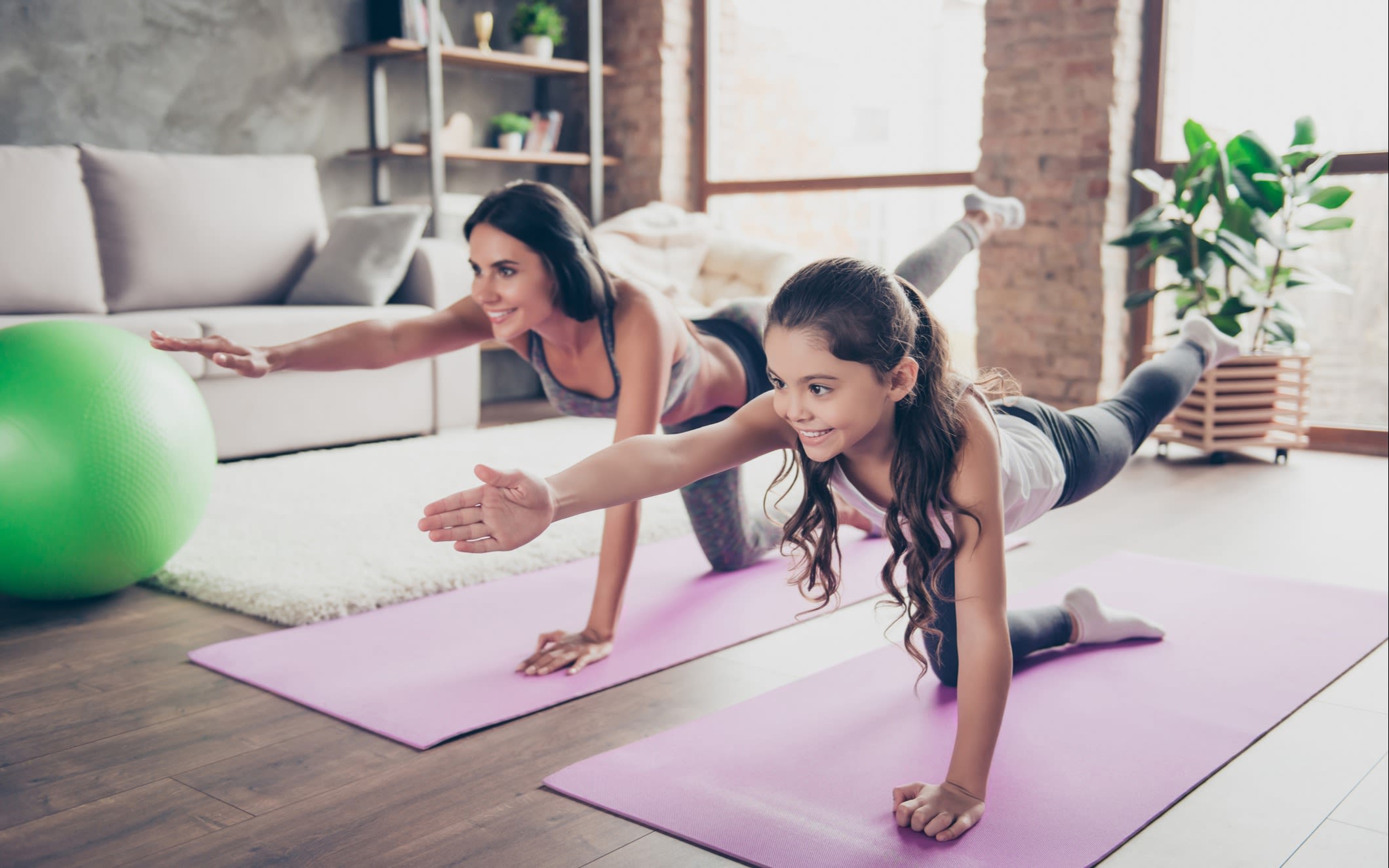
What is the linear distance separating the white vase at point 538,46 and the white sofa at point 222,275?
51.9 inches

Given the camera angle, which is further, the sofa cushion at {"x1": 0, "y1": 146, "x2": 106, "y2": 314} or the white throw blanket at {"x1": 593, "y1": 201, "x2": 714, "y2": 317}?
the white throw blanket at {"x1": 593, "y1": 201, "x2": 714, "y2": 317}

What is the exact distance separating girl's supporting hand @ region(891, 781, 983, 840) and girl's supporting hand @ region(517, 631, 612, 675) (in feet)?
2.22

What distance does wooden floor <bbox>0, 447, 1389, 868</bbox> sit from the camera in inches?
52.0

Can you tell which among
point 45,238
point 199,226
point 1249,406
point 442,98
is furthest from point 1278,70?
point 45,238

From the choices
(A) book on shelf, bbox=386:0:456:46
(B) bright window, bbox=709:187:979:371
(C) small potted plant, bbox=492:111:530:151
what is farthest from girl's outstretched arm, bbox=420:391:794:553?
(C) small potted plant, bbox=492:111:530:151

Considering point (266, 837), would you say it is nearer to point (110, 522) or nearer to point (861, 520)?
point (110, 522)

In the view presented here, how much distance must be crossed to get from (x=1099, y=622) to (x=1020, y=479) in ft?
1.95

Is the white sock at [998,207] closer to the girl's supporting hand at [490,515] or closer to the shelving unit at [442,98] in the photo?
the girl's supporting hand at [490,515]

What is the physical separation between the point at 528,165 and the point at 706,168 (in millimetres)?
869

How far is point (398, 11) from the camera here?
15.3 ft

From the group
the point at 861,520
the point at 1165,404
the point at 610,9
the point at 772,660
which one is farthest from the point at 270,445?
the point at 610,9

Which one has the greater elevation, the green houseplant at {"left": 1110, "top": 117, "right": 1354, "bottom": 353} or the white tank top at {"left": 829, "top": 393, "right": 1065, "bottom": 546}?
the green houseplant at {"left": 1110, "top": 117, "right": 1354, "bottom": 353}

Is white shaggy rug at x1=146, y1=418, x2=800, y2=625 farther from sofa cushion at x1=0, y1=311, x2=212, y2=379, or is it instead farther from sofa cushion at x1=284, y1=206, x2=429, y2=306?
sofa cushion at x1=284, y1=206, x2=429, y2=306

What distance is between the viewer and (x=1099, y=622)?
2.01 metres
